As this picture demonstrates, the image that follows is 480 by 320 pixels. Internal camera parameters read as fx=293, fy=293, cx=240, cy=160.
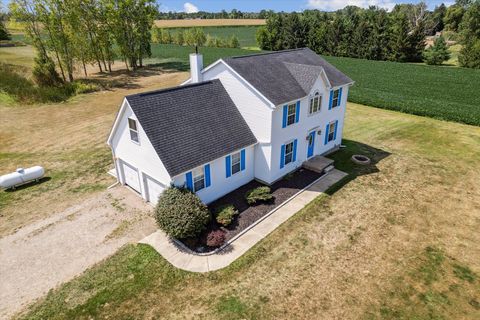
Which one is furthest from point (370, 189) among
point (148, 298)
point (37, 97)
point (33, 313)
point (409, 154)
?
point (37, 97)

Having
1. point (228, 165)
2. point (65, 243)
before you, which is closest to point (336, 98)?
point (228, 165)

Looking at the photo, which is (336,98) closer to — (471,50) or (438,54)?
(471,50)

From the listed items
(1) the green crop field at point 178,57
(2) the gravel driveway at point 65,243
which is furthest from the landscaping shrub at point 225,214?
(1) the green crop field at point 178,57

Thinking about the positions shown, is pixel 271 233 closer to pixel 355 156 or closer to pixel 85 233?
pixel 85 233

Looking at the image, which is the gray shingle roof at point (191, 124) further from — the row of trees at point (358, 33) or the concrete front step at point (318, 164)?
the row of trees at point (358, 33)

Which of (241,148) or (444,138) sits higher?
(241,148)
